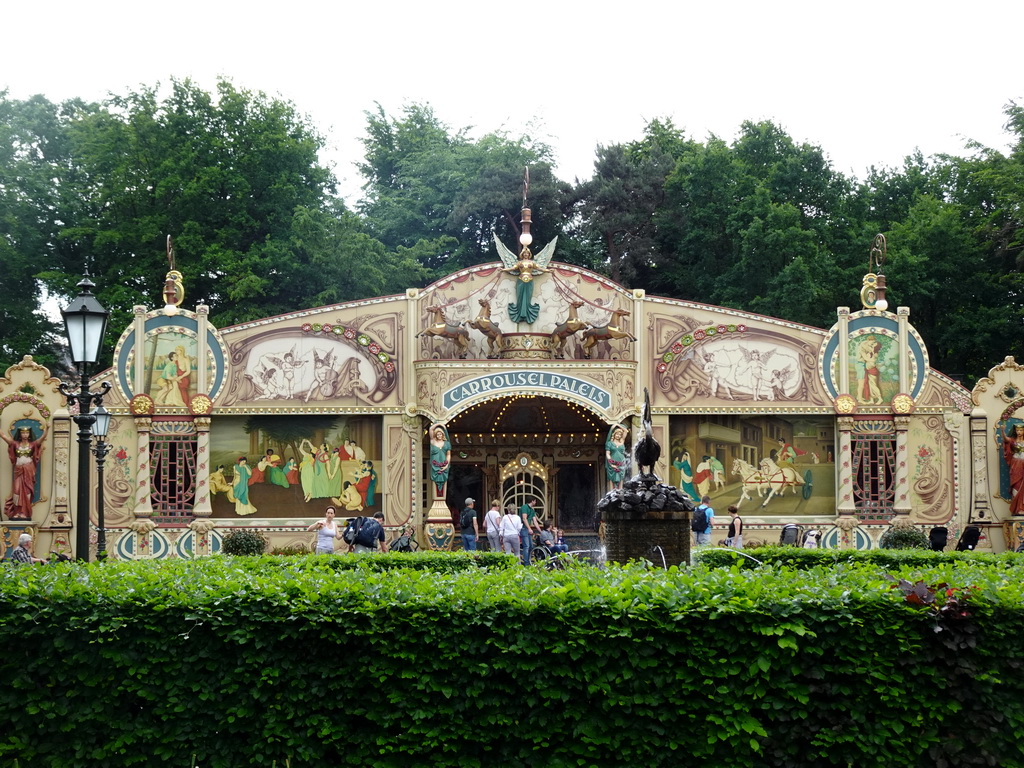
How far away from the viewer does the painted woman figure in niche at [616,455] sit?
1011 inches

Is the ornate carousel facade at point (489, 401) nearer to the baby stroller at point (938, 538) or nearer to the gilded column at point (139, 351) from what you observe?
the gilded column at point (139, 351)

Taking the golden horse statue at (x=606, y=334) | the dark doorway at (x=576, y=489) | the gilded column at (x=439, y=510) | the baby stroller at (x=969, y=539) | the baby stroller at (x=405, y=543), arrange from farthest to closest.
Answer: the dark doorway at (x=576, y=489)
the golden horse statue at (x=606, y=334)
the gilded column at (x=439, y=510)
the baby stroller at (x=405, y=543)
the baby stroller at (x=969, y=539)

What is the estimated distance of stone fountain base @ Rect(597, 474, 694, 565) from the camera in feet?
42.2

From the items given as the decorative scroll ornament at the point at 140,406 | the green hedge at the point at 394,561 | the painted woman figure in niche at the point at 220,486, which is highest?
the decorative scroll ornament at the point at 140,406

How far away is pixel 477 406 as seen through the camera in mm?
28188

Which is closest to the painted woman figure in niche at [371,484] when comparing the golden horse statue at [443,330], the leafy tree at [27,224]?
A: the golden horse statue at [443,330]

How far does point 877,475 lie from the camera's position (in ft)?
88.2

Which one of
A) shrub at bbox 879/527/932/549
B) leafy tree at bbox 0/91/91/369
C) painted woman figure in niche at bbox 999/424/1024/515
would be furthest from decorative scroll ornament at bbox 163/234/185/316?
painted woman figure in niche at bbox 999/424/1024/515

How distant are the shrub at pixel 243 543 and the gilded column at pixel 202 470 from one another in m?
0.83

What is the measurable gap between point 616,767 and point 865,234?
1408 inches

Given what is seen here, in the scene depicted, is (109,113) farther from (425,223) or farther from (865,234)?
(865,234)

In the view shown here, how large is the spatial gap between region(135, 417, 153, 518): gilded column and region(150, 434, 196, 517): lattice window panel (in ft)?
0.76

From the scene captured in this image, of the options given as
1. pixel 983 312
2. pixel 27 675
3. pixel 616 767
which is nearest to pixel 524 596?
pixel 616 767

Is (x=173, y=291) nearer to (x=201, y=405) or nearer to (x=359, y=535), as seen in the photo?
(x=201, y=405)
